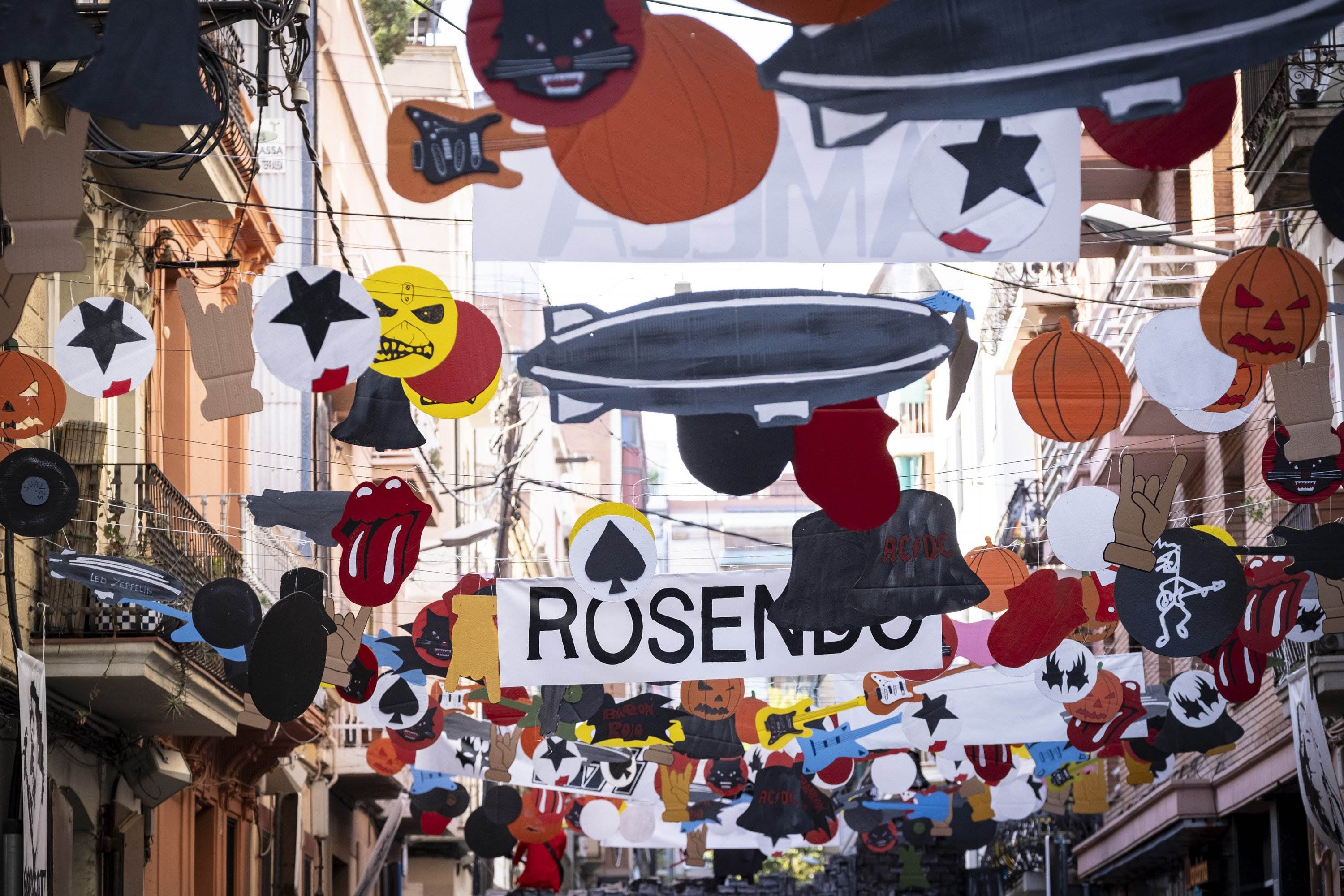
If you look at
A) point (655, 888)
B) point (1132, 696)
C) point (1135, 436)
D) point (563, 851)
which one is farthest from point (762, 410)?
point (655, 888)

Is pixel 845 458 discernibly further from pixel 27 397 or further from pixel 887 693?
pixel 887 693

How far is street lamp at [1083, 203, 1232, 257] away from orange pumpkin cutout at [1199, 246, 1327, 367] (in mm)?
755

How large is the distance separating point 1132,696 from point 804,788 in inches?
224

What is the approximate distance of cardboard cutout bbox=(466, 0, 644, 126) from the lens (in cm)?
661

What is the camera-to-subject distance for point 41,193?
7.38m

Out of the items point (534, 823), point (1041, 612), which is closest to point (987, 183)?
point (1041, 612)

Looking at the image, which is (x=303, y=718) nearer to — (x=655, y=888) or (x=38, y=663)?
(x=38, y=663)

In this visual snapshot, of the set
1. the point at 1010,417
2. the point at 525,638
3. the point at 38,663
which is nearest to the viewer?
the point at 38,663

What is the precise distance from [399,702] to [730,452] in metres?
7.48

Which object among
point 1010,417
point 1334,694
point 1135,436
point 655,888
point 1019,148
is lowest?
point 655,888

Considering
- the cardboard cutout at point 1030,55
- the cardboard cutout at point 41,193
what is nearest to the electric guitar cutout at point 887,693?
the cardboard cutout at point 41,193

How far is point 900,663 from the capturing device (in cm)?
1195

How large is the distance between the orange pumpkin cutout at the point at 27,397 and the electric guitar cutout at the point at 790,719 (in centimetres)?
856

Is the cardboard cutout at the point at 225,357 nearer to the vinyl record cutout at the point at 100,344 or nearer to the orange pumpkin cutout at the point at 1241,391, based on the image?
the vinyl record cutout at the point at 100,344
